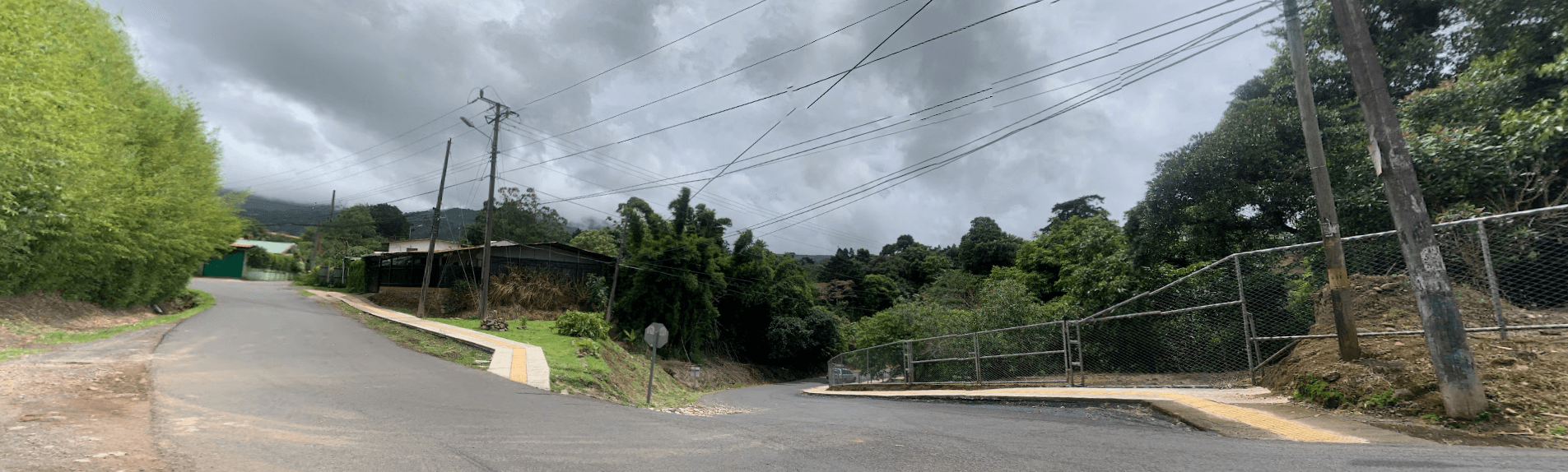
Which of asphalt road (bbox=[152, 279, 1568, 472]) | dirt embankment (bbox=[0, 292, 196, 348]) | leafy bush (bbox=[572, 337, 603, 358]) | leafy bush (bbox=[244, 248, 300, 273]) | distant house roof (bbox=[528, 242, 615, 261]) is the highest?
leafy bush (bbox=[244, 248, 300, 273])

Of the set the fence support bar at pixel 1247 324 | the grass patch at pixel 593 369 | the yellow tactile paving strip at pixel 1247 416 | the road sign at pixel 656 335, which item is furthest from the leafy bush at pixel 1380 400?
the road sign at pixel 656 335

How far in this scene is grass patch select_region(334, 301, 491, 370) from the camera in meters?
15.1

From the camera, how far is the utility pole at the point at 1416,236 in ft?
18.7

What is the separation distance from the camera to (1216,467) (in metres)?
4.53

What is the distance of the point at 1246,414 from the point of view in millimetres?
6758

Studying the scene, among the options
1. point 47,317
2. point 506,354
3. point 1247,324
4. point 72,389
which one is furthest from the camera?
point 506,354

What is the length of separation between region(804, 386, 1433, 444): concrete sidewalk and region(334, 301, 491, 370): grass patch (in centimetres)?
1248

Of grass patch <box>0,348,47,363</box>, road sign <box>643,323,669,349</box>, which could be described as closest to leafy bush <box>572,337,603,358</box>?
road sign <box>643,323,669,349</box>

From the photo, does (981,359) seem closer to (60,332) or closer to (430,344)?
(430,344)

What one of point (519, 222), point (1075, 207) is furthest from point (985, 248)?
point (519, 222)

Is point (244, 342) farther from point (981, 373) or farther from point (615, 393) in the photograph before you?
point (981, 373)

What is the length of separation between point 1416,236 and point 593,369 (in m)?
14.7

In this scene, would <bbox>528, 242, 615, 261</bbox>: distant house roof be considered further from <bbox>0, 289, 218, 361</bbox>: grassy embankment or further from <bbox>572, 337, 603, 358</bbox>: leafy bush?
<bbox>0, 289, 218, 361</bbox>: grassy embankment

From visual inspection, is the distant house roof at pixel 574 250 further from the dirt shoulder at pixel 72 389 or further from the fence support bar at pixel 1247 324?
the fence support bar at pixel 1247 324
